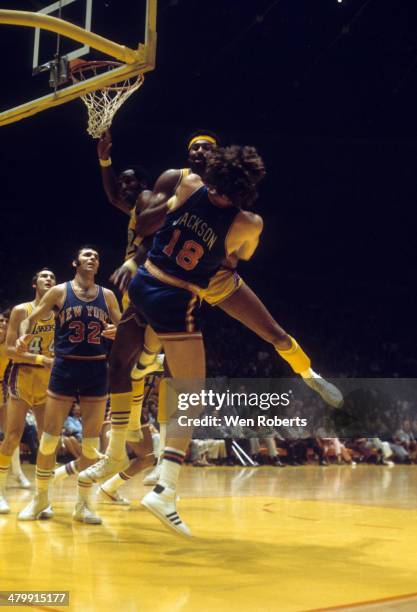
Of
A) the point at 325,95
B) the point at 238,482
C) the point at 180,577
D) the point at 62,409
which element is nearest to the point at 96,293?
the point at 62,409

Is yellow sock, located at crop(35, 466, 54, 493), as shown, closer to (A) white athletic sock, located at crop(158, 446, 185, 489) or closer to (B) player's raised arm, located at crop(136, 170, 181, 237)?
(A) white athletic sock, located at crop(158, 446, 185, 489)

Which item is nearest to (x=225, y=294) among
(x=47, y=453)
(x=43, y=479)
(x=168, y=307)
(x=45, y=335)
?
(x=168, y=307)

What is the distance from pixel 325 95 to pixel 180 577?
592 inches

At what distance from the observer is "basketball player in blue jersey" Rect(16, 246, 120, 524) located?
19.2 ft

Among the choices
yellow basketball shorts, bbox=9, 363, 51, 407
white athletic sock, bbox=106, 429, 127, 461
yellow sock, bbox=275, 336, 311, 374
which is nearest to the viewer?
yellow sock, bbox=275, 336, 311, 374

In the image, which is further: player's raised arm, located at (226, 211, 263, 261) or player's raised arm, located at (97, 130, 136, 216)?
player's raised arm, located at (97, 130, 136, 216)

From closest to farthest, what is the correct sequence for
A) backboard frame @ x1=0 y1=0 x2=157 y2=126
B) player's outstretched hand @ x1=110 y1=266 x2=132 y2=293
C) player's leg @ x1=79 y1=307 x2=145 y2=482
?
player's outstretched hand @ x1=110 y1=266 x2=132 y2=293, backboard frame @ x1=0 y1=0 x2=157 y2=126, player's leg @ x1=79 y1=307 x2=145 y2=482

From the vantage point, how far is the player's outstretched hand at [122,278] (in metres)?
4.76

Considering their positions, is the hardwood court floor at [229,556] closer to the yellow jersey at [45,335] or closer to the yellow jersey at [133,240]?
the yellow jersey at [45,335]

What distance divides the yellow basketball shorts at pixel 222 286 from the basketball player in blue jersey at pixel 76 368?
1.18 m

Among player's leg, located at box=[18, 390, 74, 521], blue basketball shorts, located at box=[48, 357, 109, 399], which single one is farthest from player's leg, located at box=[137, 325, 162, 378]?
player's leg, located at box=[18, 390, 74, 521]

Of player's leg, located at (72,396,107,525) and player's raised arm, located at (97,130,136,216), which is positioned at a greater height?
player's raised arm, located at (97,130,136,216)

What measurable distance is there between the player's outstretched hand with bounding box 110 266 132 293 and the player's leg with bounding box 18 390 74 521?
147 centimetres

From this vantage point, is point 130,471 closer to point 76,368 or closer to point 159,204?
point 76,368
